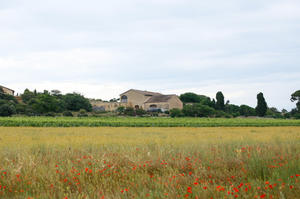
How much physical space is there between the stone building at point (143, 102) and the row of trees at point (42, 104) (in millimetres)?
13133

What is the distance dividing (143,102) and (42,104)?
35.3 meters

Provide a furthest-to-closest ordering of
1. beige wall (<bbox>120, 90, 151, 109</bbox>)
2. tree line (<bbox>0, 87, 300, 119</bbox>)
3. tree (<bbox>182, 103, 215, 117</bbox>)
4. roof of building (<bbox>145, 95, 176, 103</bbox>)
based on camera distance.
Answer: beige wall (<bbox>120, 90, 151, 109</bbox>) → roof of building (<bbox>145, 95, 176, 103</bbox>) → tree (<bbox>182, 103, 215, 117</bbox>) → tree line (<bbox>0, 87, 300, 119</bbox>)

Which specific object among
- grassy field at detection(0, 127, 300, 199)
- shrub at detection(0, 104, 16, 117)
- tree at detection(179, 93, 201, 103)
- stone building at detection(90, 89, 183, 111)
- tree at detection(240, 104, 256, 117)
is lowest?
grassy field at detection(0, 127, 300, 199)

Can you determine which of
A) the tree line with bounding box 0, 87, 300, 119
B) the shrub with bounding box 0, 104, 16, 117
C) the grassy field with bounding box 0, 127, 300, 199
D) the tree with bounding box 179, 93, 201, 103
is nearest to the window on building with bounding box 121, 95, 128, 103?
the tree line with bounding box 0, 87, 300, 119

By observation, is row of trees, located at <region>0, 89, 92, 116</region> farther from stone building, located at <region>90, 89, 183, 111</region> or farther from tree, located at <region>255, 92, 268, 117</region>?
tree, located at <region>255, 92, 268, 117</region>

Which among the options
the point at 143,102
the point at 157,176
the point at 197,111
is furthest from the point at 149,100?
the point at 157,176

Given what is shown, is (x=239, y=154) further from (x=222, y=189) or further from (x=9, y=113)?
(x=9, y=113)

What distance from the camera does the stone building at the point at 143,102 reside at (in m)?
84.9

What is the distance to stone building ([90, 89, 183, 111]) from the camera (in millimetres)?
84875

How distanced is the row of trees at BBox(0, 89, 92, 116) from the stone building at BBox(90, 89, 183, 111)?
13133 mm

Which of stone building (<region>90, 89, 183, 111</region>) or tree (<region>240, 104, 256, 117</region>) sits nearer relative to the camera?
stone building (<region>90, 89, 183, 111</region>)

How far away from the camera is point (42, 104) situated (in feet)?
203

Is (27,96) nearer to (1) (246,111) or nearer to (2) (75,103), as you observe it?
(2) (75,103)

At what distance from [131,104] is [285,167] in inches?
3393
